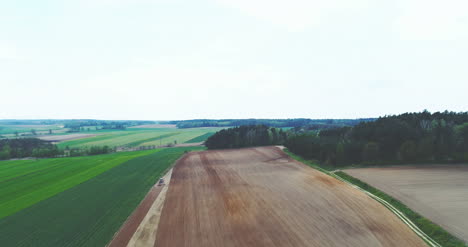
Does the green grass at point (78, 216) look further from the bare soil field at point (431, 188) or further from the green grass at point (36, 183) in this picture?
the bare soil field at point (431, 188)

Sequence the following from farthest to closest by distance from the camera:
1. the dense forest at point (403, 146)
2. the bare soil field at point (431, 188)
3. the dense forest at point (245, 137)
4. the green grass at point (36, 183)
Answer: the dense forest at point (245, 137), the dense forest at point (403, 146), the green grass at point (36, 183), the bare soil field at point (431, 188)

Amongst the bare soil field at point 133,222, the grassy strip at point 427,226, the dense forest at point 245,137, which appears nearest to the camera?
the grassy strip at point 427,226

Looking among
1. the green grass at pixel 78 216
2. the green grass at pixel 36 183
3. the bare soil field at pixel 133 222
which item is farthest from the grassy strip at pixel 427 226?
the green grass at pixel 36 183

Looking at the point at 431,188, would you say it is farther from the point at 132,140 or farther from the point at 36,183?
the point at 132,140

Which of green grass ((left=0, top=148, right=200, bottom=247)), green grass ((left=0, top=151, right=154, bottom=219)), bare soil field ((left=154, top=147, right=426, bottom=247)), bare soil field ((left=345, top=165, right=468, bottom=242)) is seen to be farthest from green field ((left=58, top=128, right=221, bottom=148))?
bare soil field ((left=345, top=165, right=468, bottom=242))

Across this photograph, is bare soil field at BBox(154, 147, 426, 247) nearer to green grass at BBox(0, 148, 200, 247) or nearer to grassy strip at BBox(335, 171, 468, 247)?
grassy strip at BBox(335, 171, 468, 247)

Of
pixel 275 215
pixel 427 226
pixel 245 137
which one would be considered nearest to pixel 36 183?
pixel 275 215

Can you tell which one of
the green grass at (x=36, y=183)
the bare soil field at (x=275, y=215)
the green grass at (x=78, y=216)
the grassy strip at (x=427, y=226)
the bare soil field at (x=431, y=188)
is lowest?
the green grass at (x=36, y=183)
